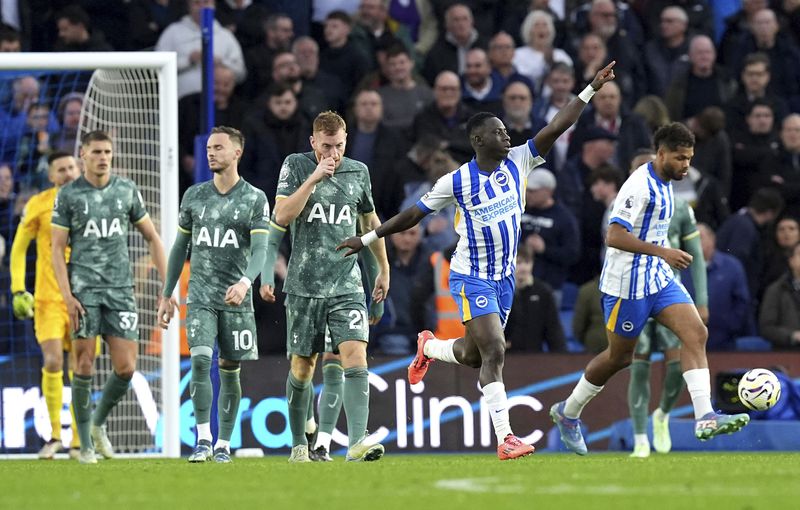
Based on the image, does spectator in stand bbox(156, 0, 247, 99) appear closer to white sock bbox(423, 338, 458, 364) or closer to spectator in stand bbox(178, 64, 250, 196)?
spectator in stand bbox(178, 64, 250, 196)

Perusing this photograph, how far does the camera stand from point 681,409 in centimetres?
1526

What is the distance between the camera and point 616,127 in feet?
58.1

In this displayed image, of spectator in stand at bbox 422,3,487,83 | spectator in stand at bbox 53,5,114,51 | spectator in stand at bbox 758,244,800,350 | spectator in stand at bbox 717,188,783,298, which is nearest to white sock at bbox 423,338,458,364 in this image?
spectator in stand at bbox 758,244,800,350

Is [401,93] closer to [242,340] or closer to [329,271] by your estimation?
[242,340]

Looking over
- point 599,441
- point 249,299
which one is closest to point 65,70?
point 249,299

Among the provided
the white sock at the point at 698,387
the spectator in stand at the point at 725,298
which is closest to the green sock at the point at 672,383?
the spectator in stand at the point at 725,298

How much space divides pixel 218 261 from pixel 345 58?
7114 millimetres

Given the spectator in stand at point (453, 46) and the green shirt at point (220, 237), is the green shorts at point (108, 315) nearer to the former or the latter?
the green shirt at point (220, 237)

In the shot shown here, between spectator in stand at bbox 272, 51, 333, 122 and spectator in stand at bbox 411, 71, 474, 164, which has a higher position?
spectator in stand at bbox 272, 51, 333, 122

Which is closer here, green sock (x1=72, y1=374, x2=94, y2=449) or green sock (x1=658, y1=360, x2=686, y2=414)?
green sock (x1=72, y1=374, x2=94, y2=449)

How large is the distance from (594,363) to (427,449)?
3695mm

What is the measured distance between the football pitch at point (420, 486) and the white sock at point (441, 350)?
956 millimetres

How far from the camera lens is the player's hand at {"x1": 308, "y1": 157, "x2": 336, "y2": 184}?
1058 centimetres

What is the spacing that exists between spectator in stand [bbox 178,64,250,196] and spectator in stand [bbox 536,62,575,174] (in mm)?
3298
